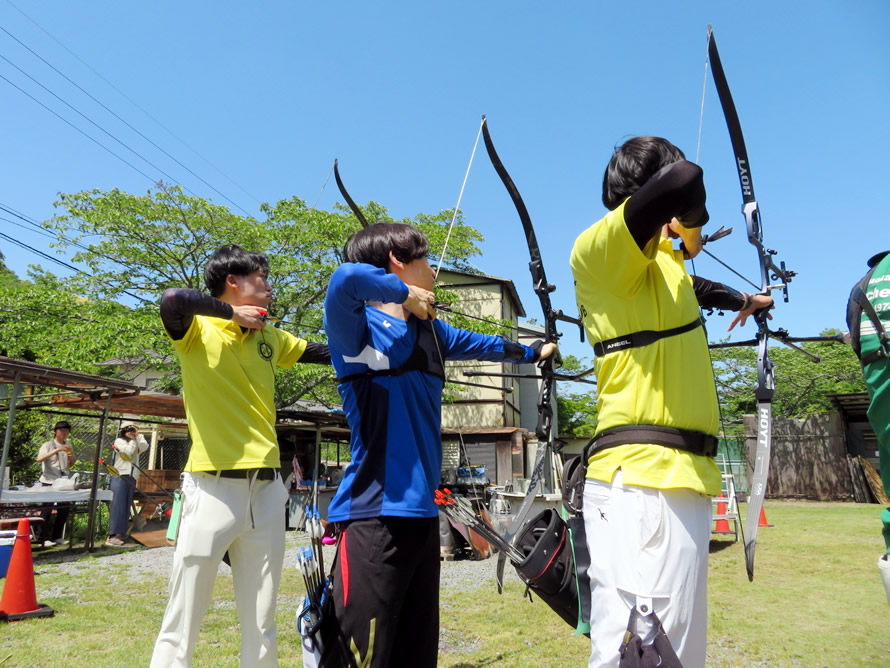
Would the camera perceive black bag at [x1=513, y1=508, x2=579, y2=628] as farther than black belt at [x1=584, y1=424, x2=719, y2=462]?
Yes

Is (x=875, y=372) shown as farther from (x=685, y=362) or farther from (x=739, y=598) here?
(x=739, y=598)

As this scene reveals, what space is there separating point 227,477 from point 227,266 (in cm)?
104

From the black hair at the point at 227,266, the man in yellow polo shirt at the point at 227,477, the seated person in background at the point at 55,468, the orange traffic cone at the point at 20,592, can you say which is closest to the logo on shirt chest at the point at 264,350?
the man in yellow polo shirt at the point at 227,477

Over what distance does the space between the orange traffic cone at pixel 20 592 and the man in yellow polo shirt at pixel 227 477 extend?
351 cm

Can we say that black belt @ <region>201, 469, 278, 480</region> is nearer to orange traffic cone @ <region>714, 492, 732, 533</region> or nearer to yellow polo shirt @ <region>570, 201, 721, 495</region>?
yellow polo shirt @ <region>570, 201, 721, 495</region>

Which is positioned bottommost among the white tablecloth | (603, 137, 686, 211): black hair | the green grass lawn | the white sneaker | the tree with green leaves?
the green grass lawn

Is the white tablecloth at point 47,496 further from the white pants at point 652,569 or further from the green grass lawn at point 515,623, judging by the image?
the white pants at point 652,569

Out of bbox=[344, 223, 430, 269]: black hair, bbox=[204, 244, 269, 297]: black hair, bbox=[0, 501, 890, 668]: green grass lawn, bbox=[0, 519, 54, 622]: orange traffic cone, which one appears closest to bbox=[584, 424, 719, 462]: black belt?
bbox=[344, 223, 430, 269]: black hair

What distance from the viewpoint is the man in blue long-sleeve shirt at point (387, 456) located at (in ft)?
6.32

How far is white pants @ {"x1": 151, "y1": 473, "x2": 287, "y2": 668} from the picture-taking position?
2.52 meters

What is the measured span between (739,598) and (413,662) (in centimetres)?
487

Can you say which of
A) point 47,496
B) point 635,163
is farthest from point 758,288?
point 47,496

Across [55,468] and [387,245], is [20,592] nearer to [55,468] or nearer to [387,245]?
[387,245]

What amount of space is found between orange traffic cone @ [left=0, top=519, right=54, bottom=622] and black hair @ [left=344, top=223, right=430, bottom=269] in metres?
4.77
